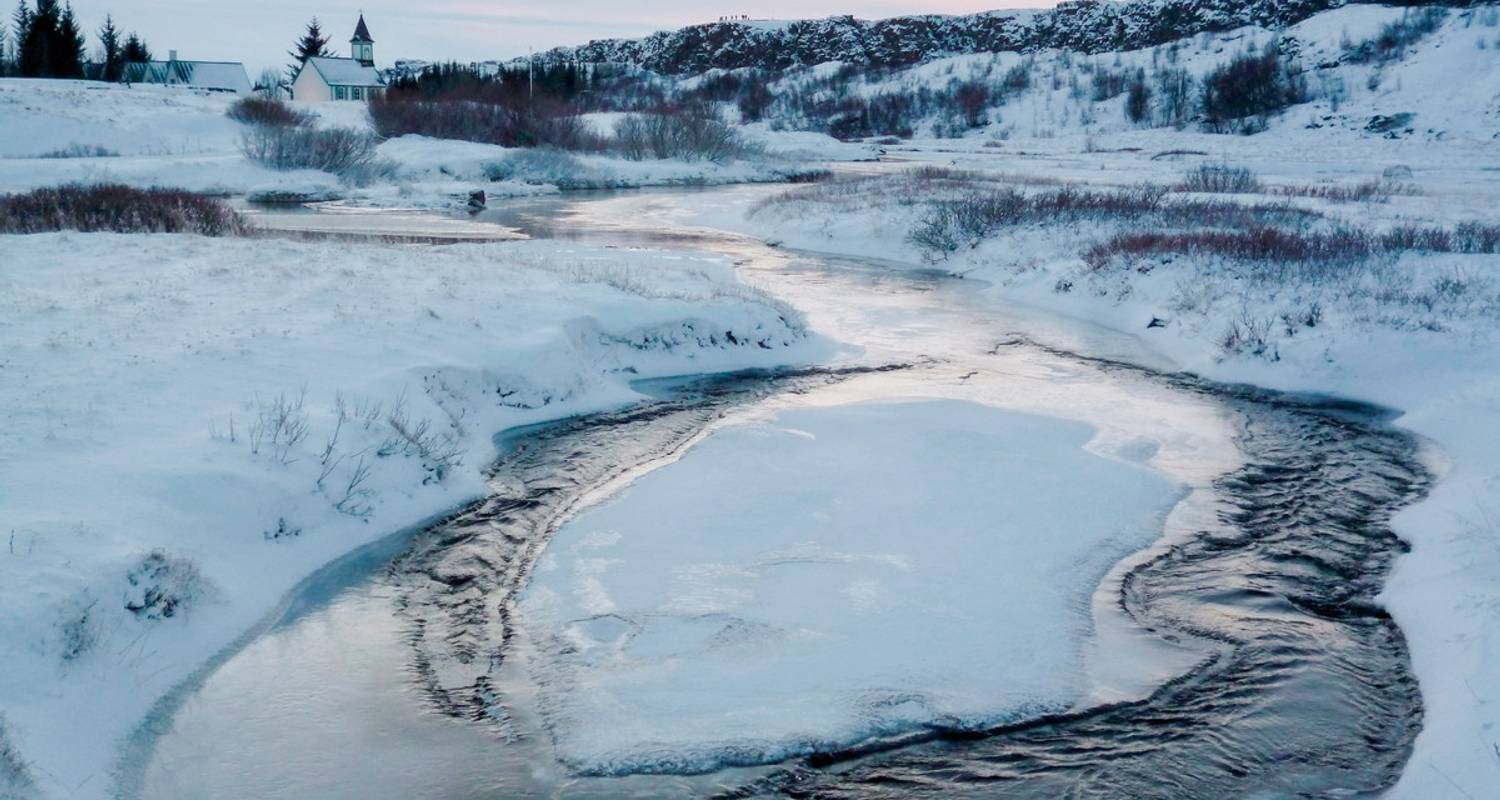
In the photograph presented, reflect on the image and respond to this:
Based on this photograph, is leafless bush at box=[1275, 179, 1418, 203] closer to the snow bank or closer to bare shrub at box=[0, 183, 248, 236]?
the snow bank

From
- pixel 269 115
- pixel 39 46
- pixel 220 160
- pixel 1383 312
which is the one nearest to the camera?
pixel 1383 312

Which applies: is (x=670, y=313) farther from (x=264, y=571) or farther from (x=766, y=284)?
(x=264, y=571)

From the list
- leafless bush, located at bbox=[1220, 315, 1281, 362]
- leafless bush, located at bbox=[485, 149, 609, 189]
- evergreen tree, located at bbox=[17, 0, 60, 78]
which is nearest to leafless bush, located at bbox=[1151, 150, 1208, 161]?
leafless bush, located at bbox=[485, 149, 609, 189]

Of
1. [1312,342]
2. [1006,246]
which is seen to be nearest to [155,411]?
[1312,342]

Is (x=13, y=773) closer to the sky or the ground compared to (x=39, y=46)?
closer to the ground

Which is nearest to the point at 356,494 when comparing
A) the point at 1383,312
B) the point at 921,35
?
the point at 1383,312

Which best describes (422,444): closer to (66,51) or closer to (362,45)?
(66,51)

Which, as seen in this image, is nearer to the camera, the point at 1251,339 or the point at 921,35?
the point at 1251,339
